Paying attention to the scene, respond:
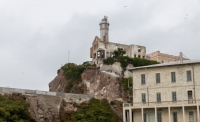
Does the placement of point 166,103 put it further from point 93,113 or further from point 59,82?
point 59,82

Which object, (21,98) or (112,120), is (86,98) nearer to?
(112,120)

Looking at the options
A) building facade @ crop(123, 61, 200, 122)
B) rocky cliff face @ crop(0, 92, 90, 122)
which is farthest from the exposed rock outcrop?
building facade @ crop(123, 61, 200, 122)

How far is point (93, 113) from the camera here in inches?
1981

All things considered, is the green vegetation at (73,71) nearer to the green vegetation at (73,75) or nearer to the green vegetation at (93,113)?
the green vegetation at (73,75)

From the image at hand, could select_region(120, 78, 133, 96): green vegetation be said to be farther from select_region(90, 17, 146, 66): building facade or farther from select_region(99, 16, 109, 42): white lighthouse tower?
select_region(99, 16, 109, 42): white lighthouse tower

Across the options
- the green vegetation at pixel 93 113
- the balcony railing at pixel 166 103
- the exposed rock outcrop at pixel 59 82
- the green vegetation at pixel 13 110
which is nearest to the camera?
the green vegetation at pixel 13 110

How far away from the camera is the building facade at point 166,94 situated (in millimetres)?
47188

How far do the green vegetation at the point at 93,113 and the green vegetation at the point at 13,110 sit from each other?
720 centimetres

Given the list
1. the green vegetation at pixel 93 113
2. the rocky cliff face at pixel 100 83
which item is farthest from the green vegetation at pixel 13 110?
the rocky cliff face at pixel 100 83

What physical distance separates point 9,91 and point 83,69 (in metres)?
24.7

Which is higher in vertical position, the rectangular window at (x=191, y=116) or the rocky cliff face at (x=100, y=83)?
the rocky cliff face at (x=100, y=83)

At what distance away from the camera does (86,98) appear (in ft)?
182

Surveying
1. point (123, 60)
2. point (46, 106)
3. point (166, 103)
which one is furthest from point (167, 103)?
point (123, 60)

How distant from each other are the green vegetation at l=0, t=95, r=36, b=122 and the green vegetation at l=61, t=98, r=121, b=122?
7205 millimetres
